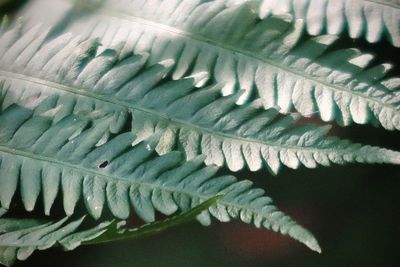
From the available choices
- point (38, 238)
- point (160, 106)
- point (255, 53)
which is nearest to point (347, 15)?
point (255, 53)

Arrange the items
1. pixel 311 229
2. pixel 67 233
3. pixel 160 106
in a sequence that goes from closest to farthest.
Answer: pixel 67 233, pixel 160 106, pixel 311 229

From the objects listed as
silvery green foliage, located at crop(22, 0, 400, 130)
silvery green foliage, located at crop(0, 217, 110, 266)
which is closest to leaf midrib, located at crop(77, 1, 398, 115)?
silvery green foliage, located at crop(22, 0, 400, 130)

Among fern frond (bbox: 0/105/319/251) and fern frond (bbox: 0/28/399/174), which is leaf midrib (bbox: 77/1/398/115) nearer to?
fern frond (bbox: 0/28/399/174)

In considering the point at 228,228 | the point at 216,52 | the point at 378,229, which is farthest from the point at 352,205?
the point at 216,52

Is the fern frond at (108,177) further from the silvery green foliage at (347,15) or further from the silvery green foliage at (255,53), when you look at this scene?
the silvery green foliage at (347,15)

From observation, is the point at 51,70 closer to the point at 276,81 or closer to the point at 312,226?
the point at 276,81

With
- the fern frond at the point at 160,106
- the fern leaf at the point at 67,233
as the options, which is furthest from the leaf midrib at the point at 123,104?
the fern leaf at the point at 67,233

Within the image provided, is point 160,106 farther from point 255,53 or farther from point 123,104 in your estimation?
point 255,53
